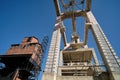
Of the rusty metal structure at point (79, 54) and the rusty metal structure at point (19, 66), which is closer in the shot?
the rusty metal structure at point (79, 54)

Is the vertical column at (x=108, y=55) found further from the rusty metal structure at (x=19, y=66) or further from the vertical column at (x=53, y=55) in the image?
the rusty metal structure at (x=19, y=66)

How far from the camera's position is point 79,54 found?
15969 mm

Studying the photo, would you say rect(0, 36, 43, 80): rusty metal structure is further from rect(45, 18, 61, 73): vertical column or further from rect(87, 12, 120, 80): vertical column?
rect(87, 12, 120, 80): vertical column

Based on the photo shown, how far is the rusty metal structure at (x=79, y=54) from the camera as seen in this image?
22.0 feet

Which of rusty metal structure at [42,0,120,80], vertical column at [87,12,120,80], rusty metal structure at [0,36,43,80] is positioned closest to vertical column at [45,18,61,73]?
rusty metal structure at [42,0,120,80]

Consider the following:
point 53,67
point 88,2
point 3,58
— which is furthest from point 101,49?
point 3,58

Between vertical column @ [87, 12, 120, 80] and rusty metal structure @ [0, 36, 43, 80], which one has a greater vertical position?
rusty metal structure @ [0, 36, 43, 80]

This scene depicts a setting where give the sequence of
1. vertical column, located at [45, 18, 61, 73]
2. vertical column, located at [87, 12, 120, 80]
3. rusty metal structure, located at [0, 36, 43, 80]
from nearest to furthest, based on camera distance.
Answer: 1. vertical column, located at [87, 12, 120, 80]
2. vertical column, located at [45, 18, 61, 73]
3. rusty metal structure, located at [0, 36, 43, 80]

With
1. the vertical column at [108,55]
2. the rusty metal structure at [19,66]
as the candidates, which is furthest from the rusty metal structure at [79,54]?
the rusty metal structure at [19,66]

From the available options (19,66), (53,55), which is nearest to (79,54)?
(53,55)

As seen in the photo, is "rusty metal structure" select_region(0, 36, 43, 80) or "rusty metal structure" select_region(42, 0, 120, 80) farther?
"rusty metal structure" select_region(0, 36, 43, 80)

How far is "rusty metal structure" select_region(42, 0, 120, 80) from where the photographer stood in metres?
6.71

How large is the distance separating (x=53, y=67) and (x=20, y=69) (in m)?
15.8

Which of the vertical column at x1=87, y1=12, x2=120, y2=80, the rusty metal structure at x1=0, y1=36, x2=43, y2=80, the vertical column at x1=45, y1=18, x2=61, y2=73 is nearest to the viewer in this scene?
the vertical column at x1=87, y1=12, x2=120, y2=80
